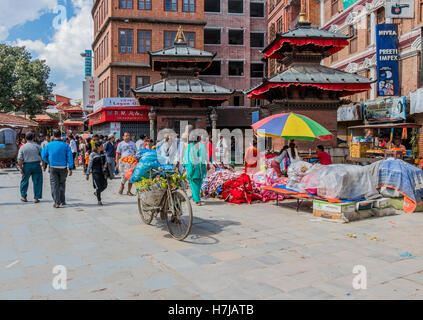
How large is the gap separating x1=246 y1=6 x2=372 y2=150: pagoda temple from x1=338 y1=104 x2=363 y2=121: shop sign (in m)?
8.64

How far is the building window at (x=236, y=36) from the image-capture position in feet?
121

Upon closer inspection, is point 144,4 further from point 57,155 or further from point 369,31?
point 57,155

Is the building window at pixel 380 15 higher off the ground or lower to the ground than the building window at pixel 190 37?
lower

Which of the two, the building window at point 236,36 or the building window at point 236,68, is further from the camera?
the building window at point 236,36

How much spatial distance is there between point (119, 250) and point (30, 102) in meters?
37.8

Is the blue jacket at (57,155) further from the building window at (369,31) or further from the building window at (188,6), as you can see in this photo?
the building window at (188,6)

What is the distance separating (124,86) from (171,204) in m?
26.8

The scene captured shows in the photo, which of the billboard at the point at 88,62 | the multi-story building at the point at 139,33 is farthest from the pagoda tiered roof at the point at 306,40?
the billboard at the point at 88,62

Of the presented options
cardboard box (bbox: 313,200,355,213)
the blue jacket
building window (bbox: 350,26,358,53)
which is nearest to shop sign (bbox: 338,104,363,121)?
building window (bbox: 350,26,358,53)

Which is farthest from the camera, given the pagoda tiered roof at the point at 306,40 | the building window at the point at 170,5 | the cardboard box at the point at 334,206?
the building window at the point at 170,5

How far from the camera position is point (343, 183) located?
8.46m

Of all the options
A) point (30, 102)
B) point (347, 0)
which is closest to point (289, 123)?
point (347, 0)

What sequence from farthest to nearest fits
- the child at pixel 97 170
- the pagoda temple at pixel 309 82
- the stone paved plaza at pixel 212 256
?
the pagoda temple at pixel 309 82, the child at pixel 97 170, the stone paved plaza at pixel 212 256

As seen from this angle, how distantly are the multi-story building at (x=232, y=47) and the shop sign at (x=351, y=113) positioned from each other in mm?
11856
